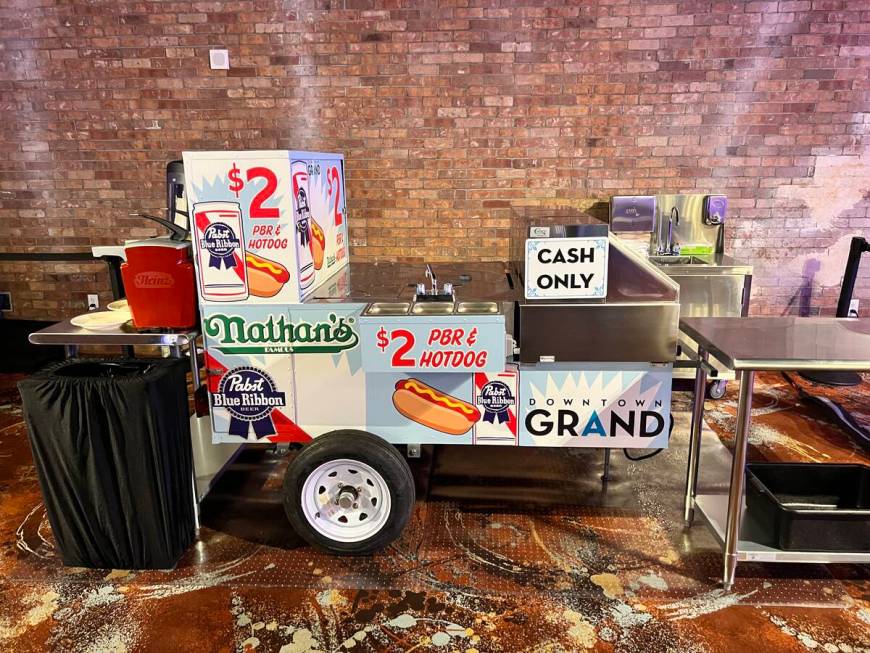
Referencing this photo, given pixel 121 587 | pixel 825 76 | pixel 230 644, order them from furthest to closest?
pixel 825 76
pixel 121 587
pixel 230 644

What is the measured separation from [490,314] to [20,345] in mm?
4620

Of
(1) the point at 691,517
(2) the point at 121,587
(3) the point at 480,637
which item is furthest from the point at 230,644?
(1) the point at 691,517

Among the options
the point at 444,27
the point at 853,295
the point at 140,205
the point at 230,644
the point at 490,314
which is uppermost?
the point at 444,27

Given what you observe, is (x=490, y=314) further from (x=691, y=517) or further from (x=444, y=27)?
(x=444, y=27)

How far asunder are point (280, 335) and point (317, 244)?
0.51 meters

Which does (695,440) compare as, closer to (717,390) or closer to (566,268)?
(566,268)

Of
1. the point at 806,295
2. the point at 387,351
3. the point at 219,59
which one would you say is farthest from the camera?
the point at 806,295

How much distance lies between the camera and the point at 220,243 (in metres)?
2.50

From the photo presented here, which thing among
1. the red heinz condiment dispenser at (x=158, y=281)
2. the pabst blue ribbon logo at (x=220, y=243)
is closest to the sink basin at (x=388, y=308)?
the pabst blue ribbon logo at (x=220, y=243)

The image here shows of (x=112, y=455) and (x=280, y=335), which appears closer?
(x=112, y=455)

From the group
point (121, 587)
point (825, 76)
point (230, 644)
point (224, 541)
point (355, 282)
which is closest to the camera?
point (230, 644)

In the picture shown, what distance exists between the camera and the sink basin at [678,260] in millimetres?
4469

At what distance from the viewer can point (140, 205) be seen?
197 inches

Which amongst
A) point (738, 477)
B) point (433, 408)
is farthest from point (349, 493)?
point (738, 477)
